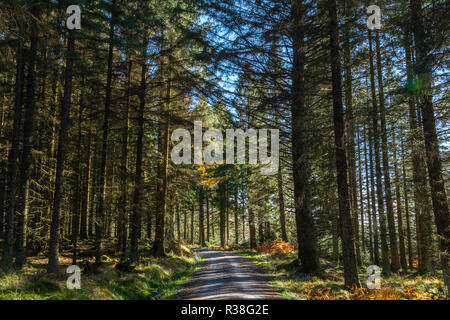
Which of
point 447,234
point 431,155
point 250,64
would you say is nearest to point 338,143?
point 431,155

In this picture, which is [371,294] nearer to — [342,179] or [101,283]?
[342,179]

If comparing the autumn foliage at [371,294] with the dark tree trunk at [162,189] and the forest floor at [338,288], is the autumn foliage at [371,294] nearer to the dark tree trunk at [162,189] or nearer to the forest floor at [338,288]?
the forest floor at [338,288]

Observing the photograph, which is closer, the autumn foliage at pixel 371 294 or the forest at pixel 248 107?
the autumn foliage at pixel 371 294

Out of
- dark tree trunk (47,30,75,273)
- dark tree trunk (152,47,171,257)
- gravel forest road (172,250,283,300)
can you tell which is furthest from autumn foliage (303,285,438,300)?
dark tree trunk (152,47,171,257)

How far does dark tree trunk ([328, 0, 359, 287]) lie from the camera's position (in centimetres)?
890

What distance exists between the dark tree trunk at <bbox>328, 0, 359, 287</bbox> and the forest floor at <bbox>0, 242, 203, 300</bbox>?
6.07 m

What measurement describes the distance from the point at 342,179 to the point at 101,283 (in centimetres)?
836

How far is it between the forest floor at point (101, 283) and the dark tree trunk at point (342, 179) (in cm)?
607

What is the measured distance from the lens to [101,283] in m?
8.52

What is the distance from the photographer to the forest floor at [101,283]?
6449mm

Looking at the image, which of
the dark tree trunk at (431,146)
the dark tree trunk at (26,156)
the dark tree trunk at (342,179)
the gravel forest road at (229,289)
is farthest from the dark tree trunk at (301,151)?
the dark tree trunk at (26,156)

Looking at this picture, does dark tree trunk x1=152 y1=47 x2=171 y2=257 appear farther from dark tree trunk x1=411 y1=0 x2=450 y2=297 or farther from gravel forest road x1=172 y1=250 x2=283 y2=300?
dark tree trunk x1=411 y1=0 x2=450 y2=297

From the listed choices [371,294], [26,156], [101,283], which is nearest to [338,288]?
[371,294]

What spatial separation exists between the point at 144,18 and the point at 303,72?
7377mm
